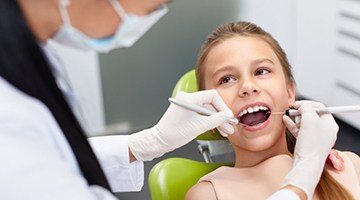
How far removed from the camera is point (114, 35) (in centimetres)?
81

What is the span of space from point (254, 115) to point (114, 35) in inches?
25.6

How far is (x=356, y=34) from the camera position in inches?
102

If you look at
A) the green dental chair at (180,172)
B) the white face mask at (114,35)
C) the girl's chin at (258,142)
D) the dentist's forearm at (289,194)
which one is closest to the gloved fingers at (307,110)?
the girl's chin at (258,142)

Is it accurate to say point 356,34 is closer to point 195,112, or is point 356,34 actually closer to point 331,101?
point 331,101

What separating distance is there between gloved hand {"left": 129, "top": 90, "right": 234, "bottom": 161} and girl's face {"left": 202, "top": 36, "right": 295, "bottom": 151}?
49 mm

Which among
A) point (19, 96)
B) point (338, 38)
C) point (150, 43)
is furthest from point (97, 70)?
point (19, 96)

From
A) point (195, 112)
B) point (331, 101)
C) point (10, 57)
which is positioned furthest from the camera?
point (331, 101)

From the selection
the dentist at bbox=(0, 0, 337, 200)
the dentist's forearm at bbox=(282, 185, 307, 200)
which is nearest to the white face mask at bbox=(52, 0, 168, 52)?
the dentist at bbox=(0, 0, 337, 200)

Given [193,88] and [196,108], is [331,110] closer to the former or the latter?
[196,108]

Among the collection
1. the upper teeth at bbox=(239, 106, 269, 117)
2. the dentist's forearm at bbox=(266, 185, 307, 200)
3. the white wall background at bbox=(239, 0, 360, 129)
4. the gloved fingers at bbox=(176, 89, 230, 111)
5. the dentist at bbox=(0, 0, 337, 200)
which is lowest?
the white wall background at bbox=(239, 0, 360, 129)

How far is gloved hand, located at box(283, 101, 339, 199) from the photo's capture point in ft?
3.65

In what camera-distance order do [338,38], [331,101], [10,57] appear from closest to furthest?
[10,57] < [338,38] < [331,101]

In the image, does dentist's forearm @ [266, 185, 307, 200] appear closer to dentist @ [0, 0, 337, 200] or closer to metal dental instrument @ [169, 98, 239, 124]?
metal dental instrument @ [169, 98, 239, 124]

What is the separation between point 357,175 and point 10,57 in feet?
3.29
